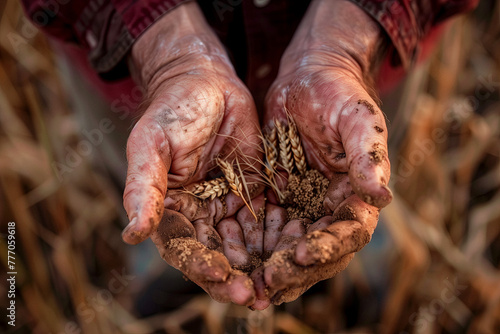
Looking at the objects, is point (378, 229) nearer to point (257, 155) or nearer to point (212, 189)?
point (257, 155)

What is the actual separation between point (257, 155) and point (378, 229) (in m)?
1.28

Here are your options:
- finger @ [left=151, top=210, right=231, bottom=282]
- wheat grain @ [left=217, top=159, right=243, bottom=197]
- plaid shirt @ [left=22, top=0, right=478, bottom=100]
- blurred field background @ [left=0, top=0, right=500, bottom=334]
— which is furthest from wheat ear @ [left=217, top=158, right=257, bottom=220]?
blurred field background @ [left=0, top=0, right=500, bottom=334]

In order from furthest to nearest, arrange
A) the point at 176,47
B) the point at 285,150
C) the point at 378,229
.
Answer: the point at 378,229 < the point at 176,47 < the point at 285,150

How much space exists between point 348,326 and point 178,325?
3.46 feet

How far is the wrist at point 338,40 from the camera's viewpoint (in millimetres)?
1521

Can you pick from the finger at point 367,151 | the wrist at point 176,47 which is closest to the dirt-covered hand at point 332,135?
the finger at point 367,151

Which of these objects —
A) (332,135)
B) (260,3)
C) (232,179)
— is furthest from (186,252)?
(260,3)

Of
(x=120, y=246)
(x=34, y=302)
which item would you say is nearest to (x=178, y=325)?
(x=120, y=246)

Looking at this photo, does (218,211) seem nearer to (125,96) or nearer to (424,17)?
(125,96)

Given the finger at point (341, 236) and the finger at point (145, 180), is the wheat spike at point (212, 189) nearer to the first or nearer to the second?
the finger at point (145, 180)

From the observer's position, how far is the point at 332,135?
1248mm

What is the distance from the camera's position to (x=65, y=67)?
2209mm

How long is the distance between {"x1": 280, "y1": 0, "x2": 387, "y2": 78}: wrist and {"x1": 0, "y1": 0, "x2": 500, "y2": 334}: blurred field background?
61 cm

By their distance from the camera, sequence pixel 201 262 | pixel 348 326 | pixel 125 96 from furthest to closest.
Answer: pixel 348 326 → pixel 125 96 → pixel 201 262
